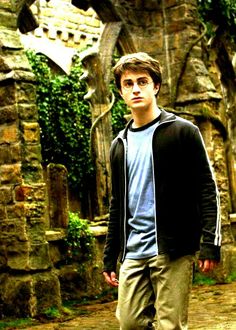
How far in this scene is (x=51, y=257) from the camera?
756 cm

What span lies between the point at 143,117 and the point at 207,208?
0.52 m

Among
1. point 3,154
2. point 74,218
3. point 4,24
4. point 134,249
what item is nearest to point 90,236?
point 74,218

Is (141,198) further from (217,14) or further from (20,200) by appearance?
(217,14)

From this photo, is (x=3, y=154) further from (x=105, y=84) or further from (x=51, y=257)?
(x=105, y=84)

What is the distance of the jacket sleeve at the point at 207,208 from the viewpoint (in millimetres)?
2939

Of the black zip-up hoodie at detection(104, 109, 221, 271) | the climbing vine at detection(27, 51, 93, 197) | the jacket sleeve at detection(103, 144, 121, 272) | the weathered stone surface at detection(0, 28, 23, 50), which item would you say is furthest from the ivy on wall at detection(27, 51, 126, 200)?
the black zip-up hoodie at detection(104, 109, 221, 271)

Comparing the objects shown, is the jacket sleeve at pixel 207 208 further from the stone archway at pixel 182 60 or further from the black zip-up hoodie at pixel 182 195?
the stone archway at pixel 182 60

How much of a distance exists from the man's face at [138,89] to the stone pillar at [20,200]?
13.2 feet

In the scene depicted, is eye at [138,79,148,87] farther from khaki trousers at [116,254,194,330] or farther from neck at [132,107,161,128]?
khaki trousers at [116,254,194,330]

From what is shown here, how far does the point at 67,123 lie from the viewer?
33.7 feet

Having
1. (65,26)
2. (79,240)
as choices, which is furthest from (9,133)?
(65,26)

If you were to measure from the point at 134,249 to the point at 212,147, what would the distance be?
20.7 ft

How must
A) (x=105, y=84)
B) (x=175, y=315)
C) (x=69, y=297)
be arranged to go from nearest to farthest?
(x=175, y=315), (x=69, y=297), (x=105, y=84)

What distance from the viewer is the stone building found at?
6.98 meters
